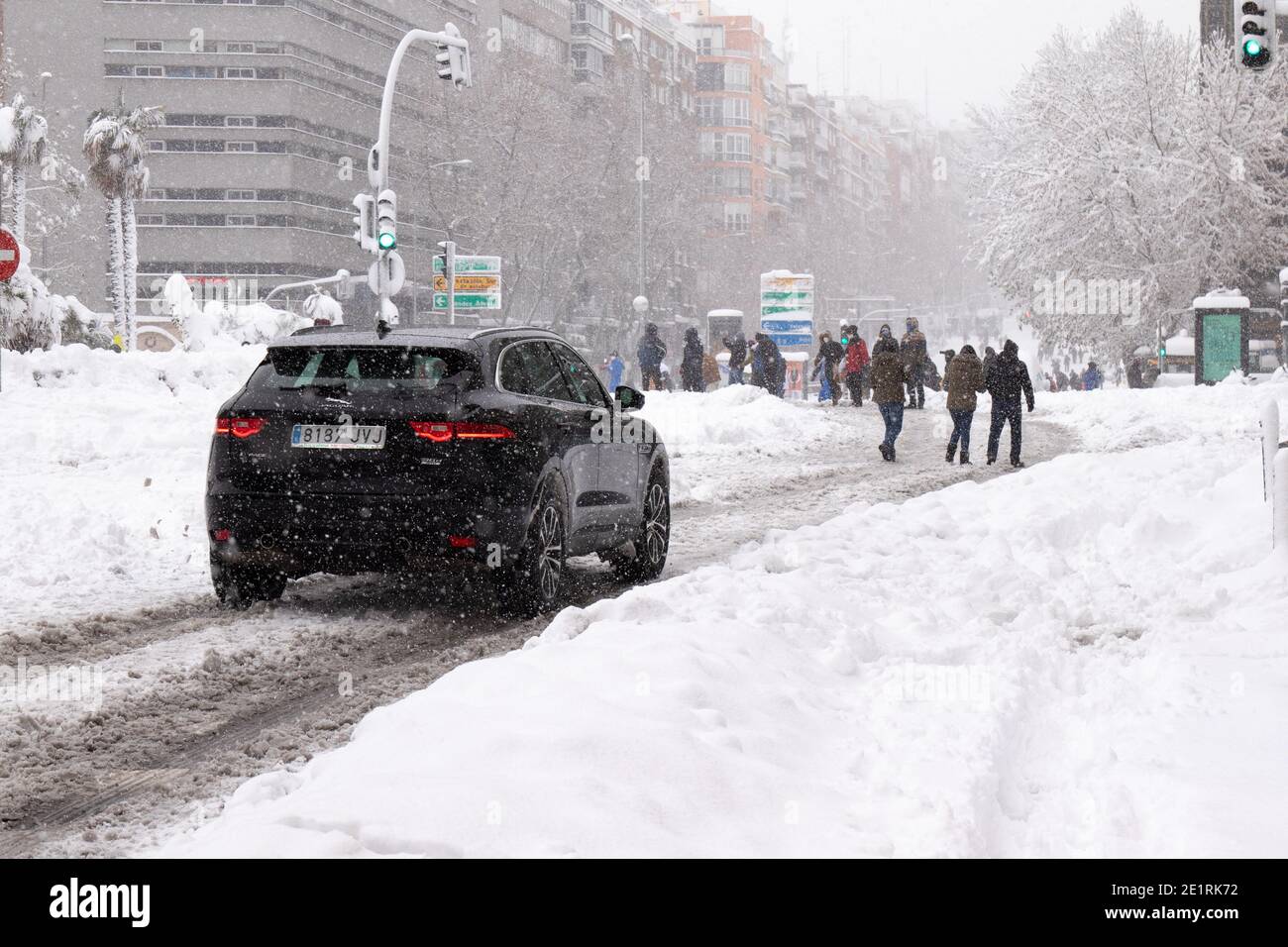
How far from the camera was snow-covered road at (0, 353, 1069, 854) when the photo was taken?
17.2 feet

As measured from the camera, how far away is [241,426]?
27.1 feet

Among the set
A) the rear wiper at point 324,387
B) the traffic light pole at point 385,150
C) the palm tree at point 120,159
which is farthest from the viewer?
the palm tree at point 120,159

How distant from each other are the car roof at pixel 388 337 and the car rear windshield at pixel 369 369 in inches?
1.5

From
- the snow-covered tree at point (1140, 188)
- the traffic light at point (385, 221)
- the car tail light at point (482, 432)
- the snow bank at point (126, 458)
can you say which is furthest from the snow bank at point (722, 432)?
the snow-covered tree at point (1140, 188)

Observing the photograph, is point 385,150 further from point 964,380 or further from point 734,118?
point 734,118

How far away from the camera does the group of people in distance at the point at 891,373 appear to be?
1973cm

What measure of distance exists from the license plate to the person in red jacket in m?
26.0

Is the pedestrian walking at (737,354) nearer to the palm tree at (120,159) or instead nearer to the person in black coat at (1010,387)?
the person in black coat at (1010,387)

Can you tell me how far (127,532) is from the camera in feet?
36.7

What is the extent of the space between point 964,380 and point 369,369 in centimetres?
1250

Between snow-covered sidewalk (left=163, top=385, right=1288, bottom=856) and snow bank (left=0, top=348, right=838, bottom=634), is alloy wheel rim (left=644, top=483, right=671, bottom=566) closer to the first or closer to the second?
snow-covered sidewalk (left=163, top=385, right=1288, bottom=856)

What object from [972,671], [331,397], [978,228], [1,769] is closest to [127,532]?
[331,397]

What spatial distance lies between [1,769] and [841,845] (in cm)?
288
